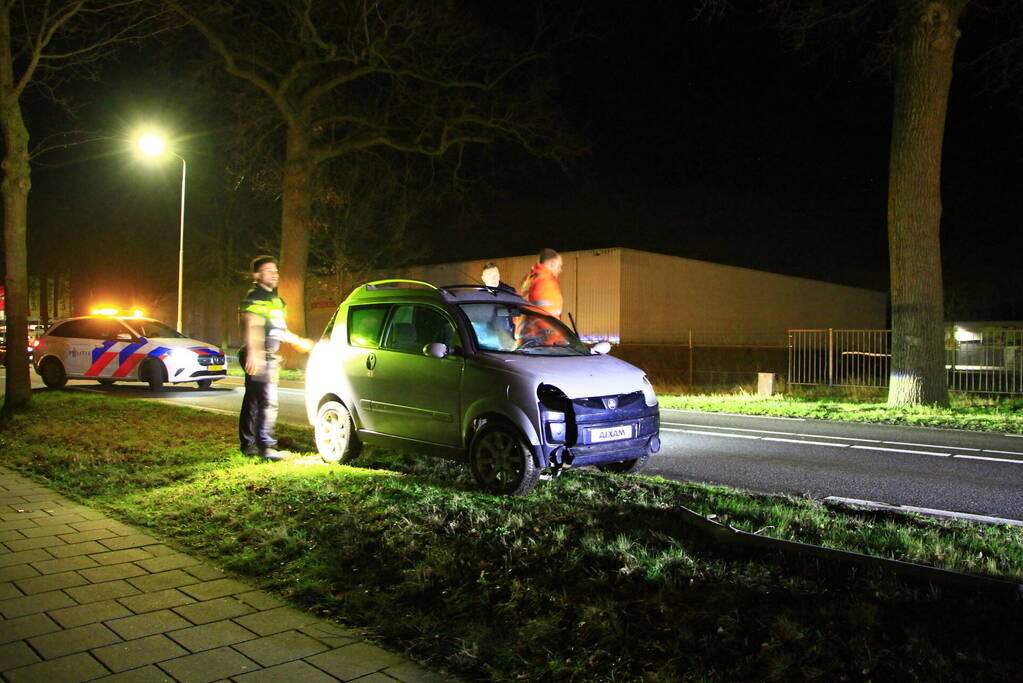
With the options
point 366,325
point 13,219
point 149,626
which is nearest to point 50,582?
point 149,626

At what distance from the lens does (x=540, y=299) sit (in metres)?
9.14

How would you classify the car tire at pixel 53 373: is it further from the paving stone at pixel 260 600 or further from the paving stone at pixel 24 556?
the paving stone at pixel 260 600

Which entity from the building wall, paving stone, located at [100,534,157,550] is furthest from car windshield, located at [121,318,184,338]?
the building wall

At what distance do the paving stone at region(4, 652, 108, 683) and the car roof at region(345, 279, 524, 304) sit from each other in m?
4.29

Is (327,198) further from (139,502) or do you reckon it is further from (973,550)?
(973,550)

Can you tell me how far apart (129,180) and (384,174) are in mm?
19858

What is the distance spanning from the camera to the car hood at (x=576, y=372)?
638 cm

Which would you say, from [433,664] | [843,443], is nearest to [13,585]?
[433,664]

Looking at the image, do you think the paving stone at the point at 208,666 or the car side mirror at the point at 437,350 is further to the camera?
the car side mirror at the point at 437,350

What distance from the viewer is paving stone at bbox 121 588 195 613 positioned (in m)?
4.30

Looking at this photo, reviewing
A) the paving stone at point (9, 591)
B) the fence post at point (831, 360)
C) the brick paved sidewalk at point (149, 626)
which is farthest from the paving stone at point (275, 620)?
the fence post at point (831, 360)

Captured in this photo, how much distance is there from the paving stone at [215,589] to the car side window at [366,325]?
3307 mm

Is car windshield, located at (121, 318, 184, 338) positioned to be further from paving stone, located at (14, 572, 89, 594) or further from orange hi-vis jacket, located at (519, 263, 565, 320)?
paving stone, located at (14, 572, 89, 594)

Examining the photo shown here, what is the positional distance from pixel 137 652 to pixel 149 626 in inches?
12.2
